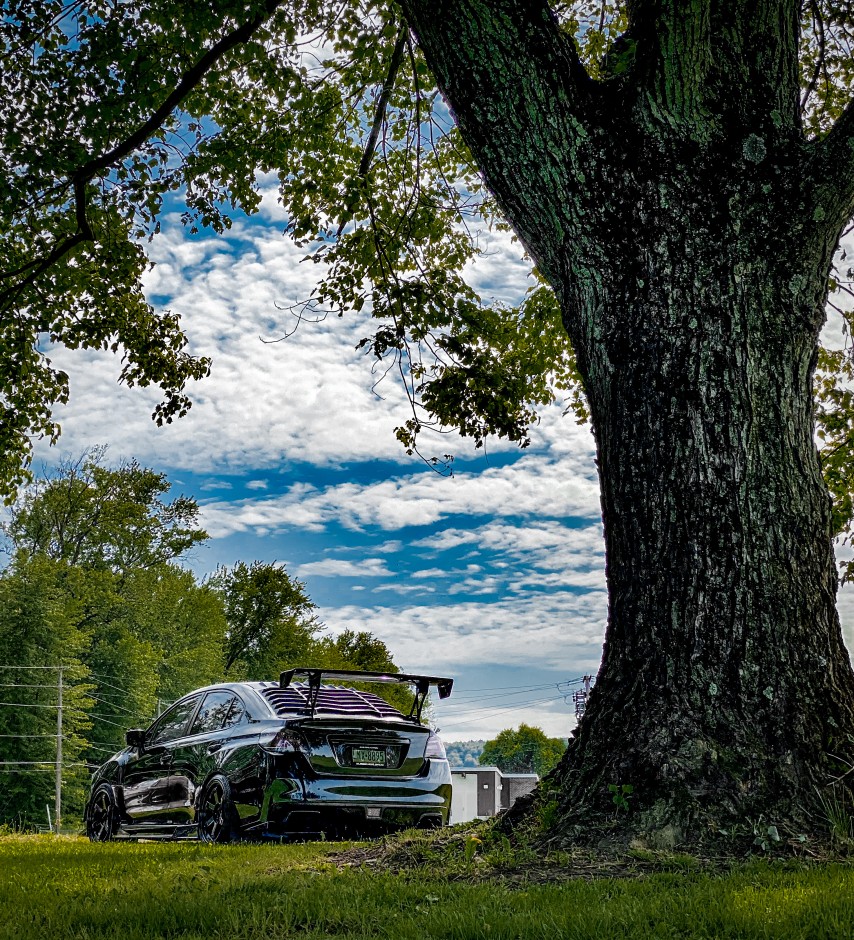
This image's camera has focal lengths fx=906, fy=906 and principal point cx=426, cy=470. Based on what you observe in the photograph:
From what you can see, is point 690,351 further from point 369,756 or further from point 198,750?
point 198,750

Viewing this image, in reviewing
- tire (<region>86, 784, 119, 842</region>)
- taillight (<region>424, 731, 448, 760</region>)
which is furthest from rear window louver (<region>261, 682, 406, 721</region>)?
tire (<region>86, 784, 119, 842</region>)

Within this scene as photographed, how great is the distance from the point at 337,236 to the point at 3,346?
4.85 m

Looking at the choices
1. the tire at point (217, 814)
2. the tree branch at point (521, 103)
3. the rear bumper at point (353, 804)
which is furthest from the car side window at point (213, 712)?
the tree branch at point (521, 103)

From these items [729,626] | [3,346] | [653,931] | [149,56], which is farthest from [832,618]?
[3,346]

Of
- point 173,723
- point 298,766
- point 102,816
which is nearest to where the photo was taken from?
point 298,766

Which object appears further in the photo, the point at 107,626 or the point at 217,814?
the point at 107,626

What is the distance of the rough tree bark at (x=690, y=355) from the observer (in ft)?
15.5

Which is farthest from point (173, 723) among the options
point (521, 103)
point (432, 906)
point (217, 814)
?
point (521, 103)

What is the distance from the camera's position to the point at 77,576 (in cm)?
4588

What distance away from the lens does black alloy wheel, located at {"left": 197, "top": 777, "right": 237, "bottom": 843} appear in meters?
7.57

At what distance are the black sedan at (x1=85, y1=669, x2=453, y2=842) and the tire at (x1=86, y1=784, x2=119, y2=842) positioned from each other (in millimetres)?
848

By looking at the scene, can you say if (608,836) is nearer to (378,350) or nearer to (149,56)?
(378,350)

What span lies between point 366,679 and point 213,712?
6.54ft

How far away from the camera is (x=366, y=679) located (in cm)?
758
